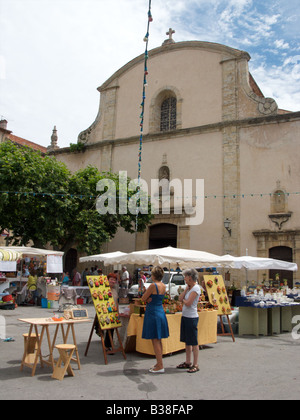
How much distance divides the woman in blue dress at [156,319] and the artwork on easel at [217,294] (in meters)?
3.15

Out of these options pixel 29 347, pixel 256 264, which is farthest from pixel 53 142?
pixel 29 347

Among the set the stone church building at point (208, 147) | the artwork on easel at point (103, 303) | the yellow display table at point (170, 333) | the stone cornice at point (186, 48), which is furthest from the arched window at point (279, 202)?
the artwork on easel at point (103, 303)

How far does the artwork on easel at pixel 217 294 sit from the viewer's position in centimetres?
927

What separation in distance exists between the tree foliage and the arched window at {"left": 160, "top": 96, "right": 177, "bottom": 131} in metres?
5.30

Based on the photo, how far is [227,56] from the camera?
69.6ft

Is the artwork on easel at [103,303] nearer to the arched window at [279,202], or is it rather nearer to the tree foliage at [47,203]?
the tree foliage at [47,203]

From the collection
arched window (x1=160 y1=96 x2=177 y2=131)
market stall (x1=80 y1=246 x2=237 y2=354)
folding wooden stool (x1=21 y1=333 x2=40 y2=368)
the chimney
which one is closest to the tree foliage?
arched window (x1=160 y1=96 x2=177 y2=131)

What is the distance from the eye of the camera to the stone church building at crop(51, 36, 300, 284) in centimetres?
1853

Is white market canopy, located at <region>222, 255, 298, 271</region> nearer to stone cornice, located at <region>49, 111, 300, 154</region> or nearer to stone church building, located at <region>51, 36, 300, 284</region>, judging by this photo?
stone church building, located at <region>51, 36, 300, 284</region>

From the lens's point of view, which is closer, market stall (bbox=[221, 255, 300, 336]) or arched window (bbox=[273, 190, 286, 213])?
market stall (bbox=[221, 255, 300, 336])

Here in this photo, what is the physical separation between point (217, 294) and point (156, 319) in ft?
11.8

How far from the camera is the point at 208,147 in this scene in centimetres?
2072

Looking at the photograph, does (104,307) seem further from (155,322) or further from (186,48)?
(186,48)
